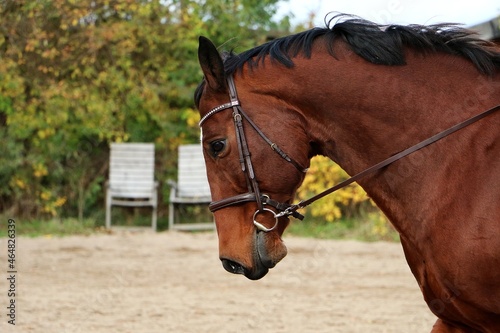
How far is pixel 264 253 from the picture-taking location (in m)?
3.45

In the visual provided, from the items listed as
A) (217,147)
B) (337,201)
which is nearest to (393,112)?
(217,147)

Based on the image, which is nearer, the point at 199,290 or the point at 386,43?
the point at 386,43

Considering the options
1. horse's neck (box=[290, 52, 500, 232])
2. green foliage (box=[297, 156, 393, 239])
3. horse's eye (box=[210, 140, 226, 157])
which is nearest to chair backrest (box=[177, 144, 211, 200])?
green foliage (box=[297, 156, 393, 239])

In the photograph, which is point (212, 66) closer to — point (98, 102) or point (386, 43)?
point (386, 43)

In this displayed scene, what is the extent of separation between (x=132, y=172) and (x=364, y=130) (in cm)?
1167

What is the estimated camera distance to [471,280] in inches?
127

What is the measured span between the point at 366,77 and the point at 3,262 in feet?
25.7

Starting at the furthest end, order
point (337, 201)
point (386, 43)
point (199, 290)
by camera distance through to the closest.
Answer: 1. point (337, 201)
2. point (199, 290)
3. point (386, 43)

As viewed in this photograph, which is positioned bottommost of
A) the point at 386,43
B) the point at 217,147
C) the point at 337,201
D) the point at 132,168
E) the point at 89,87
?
the point at 337,201

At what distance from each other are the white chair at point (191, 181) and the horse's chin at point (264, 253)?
1106cm

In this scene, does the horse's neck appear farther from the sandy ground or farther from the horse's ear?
the sandy ground

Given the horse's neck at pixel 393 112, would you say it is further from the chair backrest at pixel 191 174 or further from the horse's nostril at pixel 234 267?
the chair backrest at pixel 191 174

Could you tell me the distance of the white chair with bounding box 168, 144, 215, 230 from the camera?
A: 14656mm

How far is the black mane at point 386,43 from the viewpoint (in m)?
3.49
